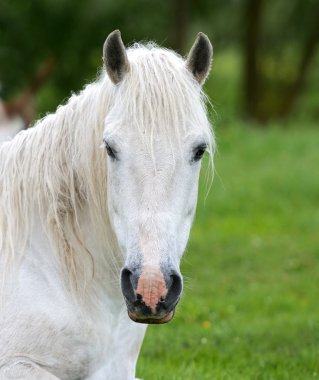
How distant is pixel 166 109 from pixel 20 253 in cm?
98

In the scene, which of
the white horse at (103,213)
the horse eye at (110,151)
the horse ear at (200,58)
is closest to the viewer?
the white horse at (103,213)

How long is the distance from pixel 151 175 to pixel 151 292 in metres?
0.50

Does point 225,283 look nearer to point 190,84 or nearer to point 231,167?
point 190,84

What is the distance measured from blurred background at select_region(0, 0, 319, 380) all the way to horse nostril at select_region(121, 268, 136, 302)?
27.2 inches

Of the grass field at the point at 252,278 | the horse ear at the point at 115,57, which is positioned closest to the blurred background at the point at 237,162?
the grass field at the point at 252,278

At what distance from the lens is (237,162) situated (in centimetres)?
1480

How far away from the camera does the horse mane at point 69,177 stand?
4.00 metres

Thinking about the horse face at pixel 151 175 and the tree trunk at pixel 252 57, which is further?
the tree trunk at pixel 252 57

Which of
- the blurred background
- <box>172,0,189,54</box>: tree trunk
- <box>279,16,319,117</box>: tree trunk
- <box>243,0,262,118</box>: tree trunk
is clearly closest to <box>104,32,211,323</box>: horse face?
the blurred background

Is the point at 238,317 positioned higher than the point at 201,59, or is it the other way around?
the point at 201,59

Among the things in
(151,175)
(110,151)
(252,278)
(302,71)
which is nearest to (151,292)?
(151,175)

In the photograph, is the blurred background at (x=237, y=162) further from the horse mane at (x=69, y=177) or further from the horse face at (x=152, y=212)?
the horse mane at (x=69, y=177)

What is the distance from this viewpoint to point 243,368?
18.6 ft

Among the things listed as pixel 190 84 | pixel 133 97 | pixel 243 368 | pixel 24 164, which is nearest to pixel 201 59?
pixel 190 84
